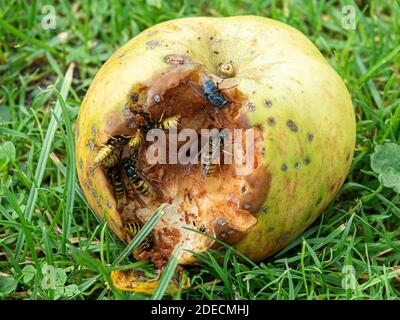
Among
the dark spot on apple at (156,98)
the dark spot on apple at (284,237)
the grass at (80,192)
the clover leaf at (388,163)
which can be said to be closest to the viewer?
the dark spot on apple at (156,98)

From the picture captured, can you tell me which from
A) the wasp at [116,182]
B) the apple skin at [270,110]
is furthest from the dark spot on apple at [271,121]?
the wasp at [116,182]

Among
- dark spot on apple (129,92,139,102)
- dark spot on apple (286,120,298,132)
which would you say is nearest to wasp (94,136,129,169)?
dark spot on apple (129,92,139,102)

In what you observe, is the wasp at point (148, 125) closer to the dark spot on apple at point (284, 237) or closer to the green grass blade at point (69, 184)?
the green grass blade at point (69, 184)

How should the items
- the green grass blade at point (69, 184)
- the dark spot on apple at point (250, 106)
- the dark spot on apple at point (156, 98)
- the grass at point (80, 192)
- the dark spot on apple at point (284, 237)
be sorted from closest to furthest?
the dark spot on apple at point (250, 106), the dark spot on apple at point (156, 98), the dark spot on apple at point (284, 237), the grass at point (80, 192), the green grass blade at point (69, 184)

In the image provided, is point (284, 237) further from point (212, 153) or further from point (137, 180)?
point (137, 180)

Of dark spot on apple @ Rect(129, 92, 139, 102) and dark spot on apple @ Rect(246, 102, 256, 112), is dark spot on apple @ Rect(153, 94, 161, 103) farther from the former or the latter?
dark spot on apple @ Rect(246, 102, 256, 112)
